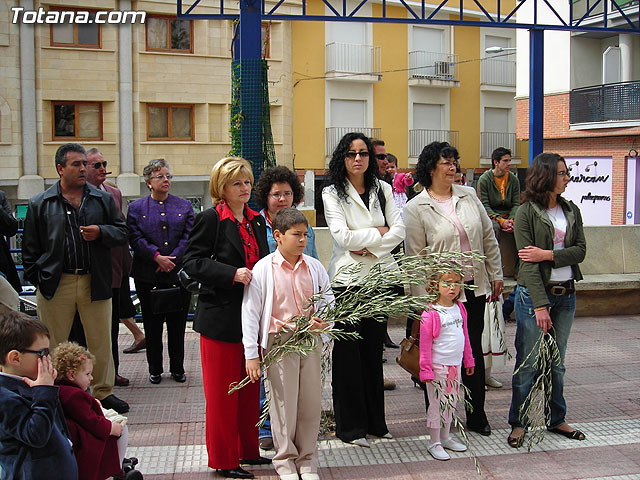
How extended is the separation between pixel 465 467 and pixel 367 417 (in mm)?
796

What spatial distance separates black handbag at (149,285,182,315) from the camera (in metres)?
6.61

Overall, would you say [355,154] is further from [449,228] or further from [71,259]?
[71,259]

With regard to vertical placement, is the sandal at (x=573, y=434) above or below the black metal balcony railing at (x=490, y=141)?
below

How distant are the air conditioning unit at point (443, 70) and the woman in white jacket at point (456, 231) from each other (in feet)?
93.3

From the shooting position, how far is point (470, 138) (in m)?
34.6

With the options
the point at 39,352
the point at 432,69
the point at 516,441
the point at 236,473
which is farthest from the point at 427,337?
the point at 432,69

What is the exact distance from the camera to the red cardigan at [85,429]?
3.88 m

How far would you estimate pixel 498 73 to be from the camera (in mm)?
34969

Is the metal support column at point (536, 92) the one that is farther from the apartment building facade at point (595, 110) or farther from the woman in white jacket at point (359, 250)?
the apartment building facade at point (595, 110)

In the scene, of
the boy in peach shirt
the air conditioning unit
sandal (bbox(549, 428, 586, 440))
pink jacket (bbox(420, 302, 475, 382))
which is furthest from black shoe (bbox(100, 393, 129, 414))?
the air conditioning unit

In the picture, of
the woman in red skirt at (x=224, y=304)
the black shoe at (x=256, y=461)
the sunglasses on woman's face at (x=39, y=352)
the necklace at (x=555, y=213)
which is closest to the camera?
the sunglasses on woman's face at (x=39, y=352)

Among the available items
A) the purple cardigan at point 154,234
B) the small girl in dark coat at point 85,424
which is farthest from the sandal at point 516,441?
the purple cardigan at point 154,234

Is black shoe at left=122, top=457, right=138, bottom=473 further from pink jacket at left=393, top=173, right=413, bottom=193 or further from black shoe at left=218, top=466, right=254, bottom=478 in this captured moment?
pink jacket at left=393, top=173, right=413, bottom=193

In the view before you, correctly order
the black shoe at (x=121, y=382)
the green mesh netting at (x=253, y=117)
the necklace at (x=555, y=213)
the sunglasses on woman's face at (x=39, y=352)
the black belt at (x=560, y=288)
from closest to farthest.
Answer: the sunglasses on woman's face at (x=39, y=352), the black belt at (x=560, y=288), the necklace at (x=555, y=213), the black shoe at (x=121, y=382), the green mesh netting at (x=253, y=117)
